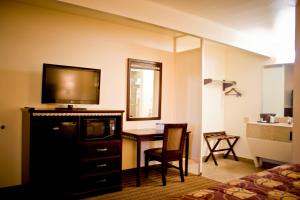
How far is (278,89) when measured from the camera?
4605 millimetres

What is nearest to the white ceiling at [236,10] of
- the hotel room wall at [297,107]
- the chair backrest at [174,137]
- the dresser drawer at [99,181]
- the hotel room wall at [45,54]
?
the hotel room wall at [297,107]

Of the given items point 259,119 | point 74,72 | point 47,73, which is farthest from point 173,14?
point 259,119

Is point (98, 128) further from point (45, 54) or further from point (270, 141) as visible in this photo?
point (270, 141)

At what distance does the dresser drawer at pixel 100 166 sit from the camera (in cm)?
299

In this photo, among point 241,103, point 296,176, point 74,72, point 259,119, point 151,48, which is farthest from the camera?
point 241,103

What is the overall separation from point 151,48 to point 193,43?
3.37 ft

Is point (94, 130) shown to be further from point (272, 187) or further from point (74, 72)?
point (272, 187)

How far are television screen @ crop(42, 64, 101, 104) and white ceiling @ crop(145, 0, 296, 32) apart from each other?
1.35 metres

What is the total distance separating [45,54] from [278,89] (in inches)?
165

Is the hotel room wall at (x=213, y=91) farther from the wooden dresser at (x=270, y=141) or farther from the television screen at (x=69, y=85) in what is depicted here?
the television screen at (x=69, y=85)

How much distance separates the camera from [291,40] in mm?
4508

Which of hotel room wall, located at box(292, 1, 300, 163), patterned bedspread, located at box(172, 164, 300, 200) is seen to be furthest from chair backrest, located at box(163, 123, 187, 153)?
patterned bedspread, located at box(172, 164, 300, 200)

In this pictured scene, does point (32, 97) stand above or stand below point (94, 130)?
above

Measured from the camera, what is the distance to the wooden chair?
11.4 feet
